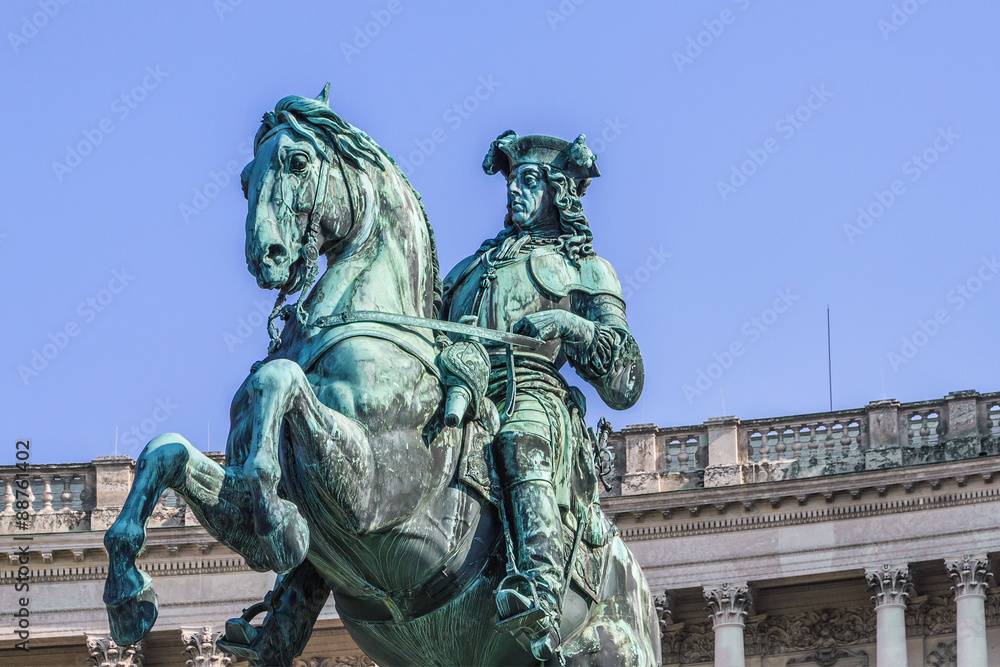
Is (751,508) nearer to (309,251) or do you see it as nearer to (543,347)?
(543,347)

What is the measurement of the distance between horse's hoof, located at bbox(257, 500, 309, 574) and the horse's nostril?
1.21 m

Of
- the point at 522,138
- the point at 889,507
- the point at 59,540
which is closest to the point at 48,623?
the point at 59,540

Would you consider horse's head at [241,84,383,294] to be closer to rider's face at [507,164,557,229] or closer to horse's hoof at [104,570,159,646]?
rider's face at [507,164,557,229]

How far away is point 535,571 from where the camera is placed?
1116cm

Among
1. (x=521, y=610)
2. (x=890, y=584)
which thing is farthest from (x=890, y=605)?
(x=521, y=610)

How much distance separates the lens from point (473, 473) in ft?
37.2

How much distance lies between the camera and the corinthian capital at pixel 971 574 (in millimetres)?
46562

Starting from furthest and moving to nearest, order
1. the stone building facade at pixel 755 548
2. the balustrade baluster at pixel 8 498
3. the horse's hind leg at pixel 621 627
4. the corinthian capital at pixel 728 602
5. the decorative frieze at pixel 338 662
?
1. the balustrade baluster at pixel 8 498
2. the decorative frieze at pixel 338 662
3. the corinthian capital at pixel 728 602
4. the stone building facade at pixel 755 548
5. the horse's hind leg at pixel 621 627

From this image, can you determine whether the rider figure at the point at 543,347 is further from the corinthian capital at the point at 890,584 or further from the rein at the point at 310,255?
the corinthian capital at the point at 890,584

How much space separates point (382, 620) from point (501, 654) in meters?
0.56

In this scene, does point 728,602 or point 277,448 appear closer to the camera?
point 277,448

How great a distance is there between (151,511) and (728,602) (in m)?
38.7

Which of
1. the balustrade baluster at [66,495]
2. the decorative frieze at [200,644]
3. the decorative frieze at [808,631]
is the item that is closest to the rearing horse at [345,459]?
the decorative frieze at [808,631]

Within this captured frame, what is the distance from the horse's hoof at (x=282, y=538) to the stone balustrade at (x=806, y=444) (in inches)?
1470
